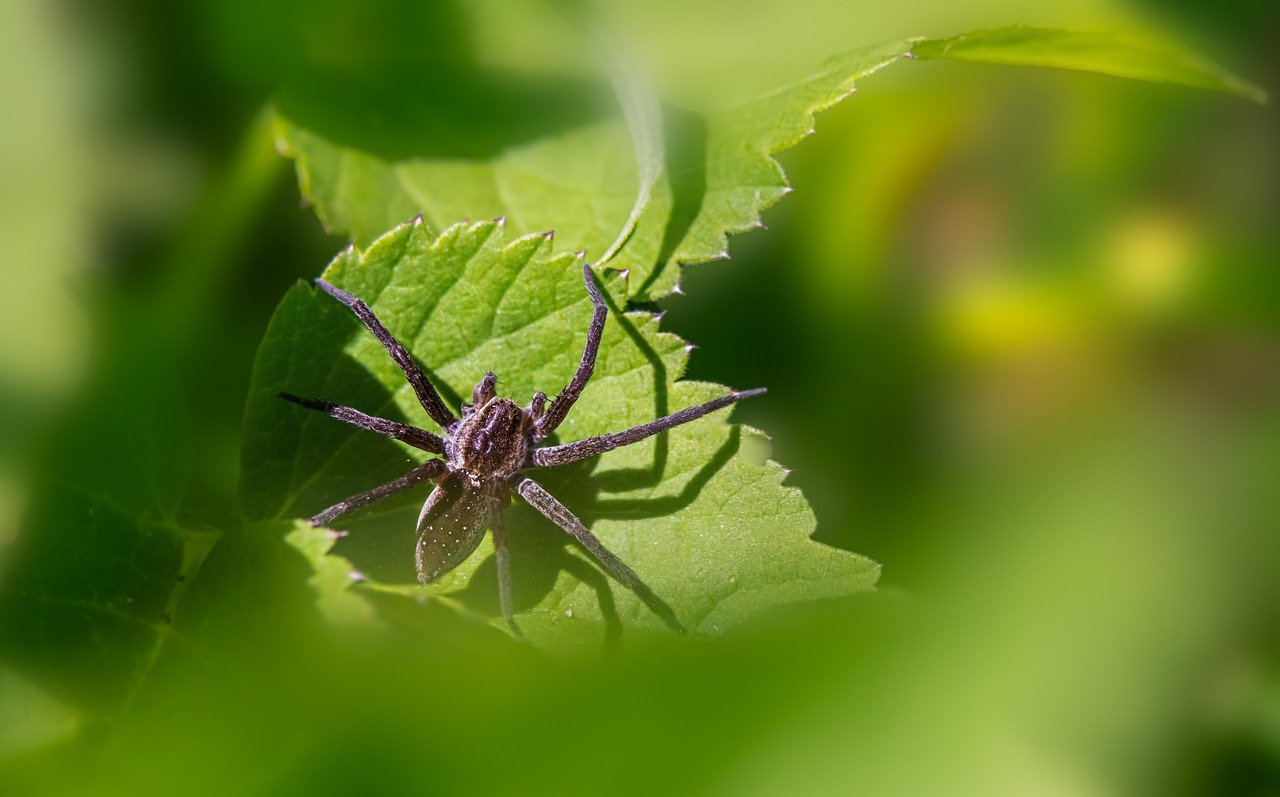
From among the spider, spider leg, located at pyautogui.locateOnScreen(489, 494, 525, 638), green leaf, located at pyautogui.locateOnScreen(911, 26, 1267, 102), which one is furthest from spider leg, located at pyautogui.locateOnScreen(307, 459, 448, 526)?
green leaf, located at pyautogui.locateOnScreen(911, 26, 1267, 102)

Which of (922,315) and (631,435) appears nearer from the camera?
(631,435)

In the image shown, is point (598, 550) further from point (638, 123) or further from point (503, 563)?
point (638, 123)

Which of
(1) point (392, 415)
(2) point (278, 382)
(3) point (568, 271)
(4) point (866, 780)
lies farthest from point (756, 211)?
(4) point (866, 780)

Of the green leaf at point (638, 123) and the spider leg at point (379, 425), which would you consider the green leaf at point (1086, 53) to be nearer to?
the green leaf at point (638, 123)

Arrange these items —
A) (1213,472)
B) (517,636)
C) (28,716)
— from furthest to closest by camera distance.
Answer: (1213,472), (517,636), (28,716)

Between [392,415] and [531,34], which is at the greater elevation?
[531,34]

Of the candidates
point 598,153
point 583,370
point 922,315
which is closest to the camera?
point 583,370

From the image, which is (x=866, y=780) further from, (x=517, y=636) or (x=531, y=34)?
(x=531, y=34)

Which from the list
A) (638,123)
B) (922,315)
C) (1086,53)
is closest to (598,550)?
(638,123)
